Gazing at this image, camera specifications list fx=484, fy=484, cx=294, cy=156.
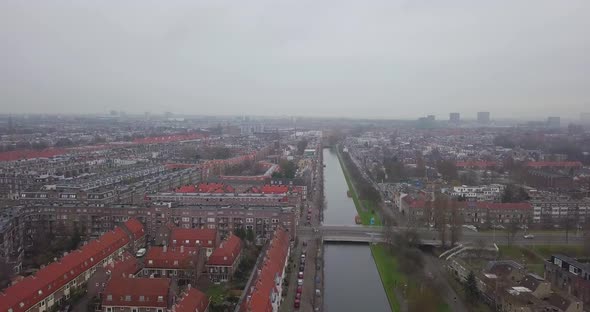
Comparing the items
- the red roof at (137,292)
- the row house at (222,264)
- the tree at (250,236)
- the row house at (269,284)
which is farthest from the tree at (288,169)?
the red roof at (137,292)

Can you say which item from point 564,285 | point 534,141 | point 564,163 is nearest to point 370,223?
point 564,285

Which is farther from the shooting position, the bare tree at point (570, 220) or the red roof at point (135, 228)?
the bare tree at point (570, 220)

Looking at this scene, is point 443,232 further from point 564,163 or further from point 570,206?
point 564,163

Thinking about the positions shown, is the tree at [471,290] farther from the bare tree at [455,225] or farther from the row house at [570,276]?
the bare tree at [455,225]

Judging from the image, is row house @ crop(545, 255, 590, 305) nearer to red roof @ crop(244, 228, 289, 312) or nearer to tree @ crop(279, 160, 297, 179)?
red roof @ crop(244, 228, 289, 312)

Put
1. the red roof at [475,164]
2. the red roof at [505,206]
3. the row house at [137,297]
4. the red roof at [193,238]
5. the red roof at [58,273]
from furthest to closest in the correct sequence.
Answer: the red roof at [475,164] < the red roof at [505,206] < the red roof at [193,238] < the row house at [137,297] < the red roof at [58,273]

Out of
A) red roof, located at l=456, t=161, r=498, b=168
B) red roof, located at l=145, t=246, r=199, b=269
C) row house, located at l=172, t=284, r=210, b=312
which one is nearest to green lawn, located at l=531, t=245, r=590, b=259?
red roof, located at l=145, t=246, r=199, b=269
